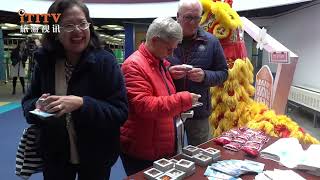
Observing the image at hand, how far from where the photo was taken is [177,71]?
1.51 metres

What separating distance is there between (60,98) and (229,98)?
166 cm

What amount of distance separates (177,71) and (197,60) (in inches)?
12.9

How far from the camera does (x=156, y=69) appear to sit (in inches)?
54.1

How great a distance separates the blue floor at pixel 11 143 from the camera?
279cm

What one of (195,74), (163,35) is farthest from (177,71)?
(163,35)

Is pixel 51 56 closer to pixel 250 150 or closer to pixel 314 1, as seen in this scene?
pixel 250 150

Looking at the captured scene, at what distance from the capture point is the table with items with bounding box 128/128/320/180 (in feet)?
3.73

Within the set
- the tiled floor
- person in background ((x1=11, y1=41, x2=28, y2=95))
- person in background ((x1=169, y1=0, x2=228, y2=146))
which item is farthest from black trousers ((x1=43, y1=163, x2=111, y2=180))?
person in background ((x1=11, y1=41, x2=28, y2=95))

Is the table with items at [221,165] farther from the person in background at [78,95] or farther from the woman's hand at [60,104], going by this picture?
the woman's hand at [60,104]

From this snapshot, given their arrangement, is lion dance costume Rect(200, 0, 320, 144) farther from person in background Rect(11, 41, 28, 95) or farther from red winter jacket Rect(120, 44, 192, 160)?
person in background Rect(11, 41, 28, 95)

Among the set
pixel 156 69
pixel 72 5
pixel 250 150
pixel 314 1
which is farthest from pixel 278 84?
pixel 314 1

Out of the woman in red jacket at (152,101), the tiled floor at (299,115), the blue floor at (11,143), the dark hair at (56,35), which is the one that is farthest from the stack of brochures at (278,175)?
the tiled floor at (299,115)

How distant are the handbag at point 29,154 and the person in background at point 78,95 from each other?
3.5 inches

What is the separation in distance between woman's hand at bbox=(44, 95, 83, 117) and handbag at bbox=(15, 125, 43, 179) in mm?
330
